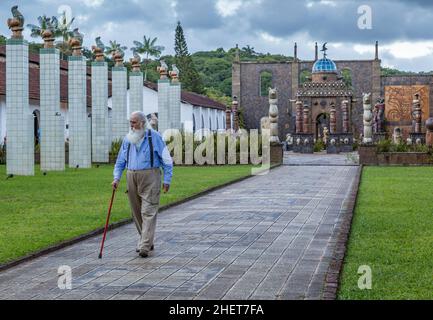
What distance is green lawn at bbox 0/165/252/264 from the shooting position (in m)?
9.97

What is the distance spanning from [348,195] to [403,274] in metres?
8.97

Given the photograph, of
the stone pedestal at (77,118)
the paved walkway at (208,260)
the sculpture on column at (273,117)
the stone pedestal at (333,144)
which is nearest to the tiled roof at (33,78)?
the stone pedestal at (77,118)

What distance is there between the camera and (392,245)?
9.19 metres

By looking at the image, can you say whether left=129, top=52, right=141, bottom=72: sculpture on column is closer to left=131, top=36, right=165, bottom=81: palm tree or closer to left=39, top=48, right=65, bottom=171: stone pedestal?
left=39, top=48, right=65, bottom=171: stone pedestal

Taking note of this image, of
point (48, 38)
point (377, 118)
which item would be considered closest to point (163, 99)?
point (48, 38)

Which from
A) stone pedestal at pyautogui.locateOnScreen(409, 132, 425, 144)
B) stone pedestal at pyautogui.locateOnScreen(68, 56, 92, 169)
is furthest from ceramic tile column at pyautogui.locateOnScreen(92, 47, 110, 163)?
stone pedestal at pyautogui.locateOnScreen(409, 132, 425, 144)

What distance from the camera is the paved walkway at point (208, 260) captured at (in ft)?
22.5

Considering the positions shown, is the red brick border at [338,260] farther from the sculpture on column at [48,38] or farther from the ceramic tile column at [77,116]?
the ceramic tile column at [77,116]

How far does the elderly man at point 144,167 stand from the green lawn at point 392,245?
2262 mm

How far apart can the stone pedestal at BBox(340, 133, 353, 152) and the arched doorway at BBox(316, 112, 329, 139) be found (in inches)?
426

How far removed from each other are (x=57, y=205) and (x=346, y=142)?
36.1 meters

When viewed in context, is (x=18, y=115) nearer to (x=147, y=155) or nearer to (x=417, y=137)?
(x=147, y=155)
